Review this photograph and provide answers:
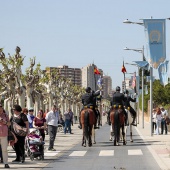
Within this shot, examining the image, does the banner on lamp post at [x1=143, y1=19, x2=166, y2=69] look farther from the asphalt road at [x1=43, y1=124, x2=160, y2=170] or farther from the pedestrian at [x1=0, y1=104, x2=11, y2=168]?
the pedestrian at [x1=0, y1=104, x2=11, y2=168]

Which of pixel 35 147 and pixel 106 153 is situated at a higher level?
pixel 35 147

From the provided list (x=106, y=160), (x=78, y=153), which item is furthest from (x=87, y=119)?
(x=106, y=160)

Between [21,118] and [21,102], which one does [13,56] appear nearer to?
[21,102]

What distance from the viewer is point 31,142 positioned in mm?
21469

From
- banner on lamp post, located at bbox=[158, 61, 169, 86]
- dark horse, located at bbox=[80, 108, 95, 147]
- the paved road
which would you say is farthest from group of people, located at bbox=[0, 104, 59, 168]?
banner on lamp post, located at bbox=[158, 61, 169, 86]

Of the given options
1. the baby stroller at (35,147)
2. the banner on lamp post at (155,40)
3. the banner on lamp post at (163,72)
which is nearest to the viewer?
the baby stroller at (35,147)

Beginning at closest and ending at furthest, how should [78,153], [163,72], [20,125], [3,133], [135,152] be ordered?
[3,133]
[20,125]
[135,152]
[78,153]
[163,72]

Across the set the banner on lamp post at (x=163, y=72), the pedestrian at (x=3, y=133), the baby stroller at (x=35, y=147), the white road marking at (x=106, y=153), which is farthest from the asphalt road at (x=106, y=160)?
the banner on lamp post at (x=163, y=72)

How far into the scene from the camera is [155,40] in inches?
1241

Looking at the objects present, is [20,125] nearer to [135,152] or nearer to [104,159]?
[104,159]

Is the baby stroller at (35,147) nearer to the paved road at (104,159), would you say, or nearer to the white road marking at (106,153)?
the paved road at (104,159)

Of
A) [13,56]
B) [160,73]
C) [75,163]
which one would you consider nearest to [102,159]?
[75,163]

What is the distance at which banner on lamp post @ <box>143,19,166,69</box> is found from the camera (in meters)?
31.3

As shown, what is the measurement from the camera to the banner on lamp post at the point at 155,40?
31.3 m
